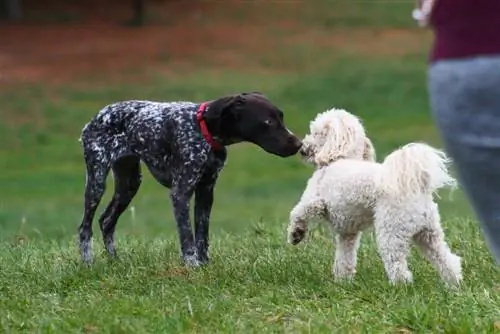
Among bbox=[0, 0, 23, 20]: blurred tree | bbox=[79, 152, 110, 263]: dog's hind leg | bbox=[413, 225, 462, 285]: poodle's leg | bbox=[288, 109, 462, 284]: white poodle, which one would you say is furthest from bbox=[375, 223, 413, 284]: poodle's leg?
bbox=[0, 0, 23, 20]: blurred tree

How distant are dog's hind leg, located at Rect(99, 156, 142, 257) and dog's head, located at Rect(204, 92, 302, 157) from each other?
92 cm

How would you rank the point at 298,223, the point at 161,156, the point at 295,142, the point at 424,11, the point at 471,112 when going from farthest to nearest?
the point at 161,156 → the point at 295,142 → the point at 298,223 → the point at 424,11 → the point at 471,112

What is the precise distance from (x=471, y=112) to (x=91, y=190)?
510cm

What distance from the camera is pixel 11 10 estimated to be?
33344 millimetres

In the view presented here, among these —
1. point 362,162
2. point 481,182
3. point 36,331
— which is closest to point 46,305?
point 36,331

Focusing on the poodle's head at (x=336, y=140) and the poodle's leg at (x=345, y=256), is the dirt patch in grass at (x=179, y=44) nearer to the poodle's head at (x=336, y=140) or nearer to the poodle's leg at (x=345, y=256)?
the poodle's head at (x=336, y=140)

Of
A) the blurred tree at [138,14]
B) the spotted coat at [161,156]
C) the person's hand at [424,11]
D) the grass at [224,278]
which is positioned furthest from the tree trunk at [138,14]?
the person's hand at [424,11]

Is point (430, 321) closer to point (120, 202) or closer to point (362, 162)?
point (362, 162)

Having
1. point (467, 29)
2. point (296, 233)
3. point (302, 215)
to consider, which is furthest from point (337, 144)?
point (467, 29)

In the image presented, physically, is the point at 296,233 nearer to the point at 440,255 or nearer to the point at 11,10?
the point at 440,255

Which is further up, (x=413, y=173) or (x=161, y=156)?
(x=413, y=173)

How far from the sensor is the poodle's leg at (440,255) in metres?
6.05

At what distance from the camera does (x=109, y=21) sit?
3372cm

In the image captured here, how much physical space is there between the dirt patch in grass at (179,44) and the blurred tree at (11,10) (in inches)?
24.3
